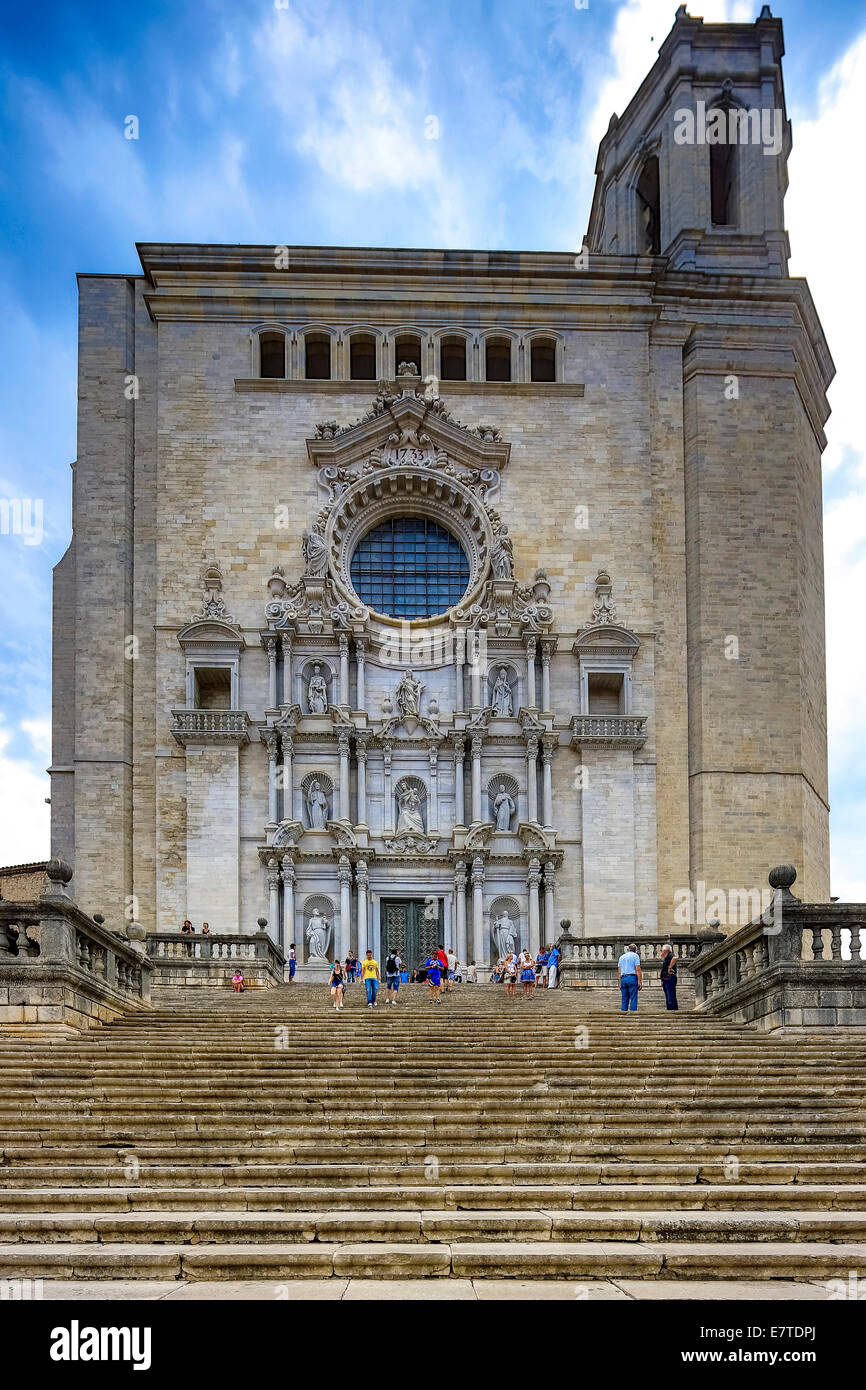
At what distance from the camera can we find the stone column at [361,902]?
99.1 ft

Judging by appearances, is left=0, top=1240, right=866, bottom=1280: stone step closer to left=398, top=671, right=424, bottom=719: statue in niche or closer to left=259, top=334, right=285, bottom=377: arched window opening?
left=398, top=671, right=424, bottom=719: statue in niche

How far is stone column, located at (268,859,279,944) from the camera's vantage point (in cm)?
3009

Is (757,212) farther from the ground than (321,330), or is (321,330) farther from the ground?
(757,212)

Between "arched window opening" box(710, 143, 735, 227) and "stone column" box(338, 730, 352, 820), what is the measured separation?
52.9 ft

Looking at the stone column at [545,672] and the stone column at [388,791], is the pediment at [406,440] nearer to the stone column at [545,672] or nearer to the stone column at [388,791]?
the stone column at [545,672]

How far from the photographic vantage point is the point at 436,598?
3266cm

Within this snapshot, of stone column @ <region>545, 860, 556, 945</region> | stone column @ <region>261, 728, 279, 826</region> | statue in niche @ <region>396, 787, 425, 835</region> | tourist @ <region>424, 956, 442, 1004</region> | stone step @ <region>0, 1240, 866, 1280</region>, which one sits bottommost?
stone step @ <region>0, 1240, 866, 1280</region>

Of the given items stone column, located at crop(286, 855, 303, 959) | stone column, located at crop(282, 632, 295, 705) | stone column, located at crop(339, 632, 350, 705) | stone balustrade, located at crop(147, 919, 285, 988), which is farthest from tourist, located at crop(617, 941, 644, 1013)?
stone column, located at crop(282, 632, 295, 705)

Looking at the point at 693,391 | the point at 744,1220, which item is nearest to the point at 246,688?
the point at 693,391

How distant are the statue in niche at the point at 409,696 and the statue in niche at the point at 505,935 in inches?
177

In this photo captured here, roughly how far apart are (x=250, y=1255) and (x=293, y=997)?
14629 millimetres

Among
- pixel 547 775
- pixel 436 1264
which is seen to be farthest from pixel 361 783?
pixel 436 1264
